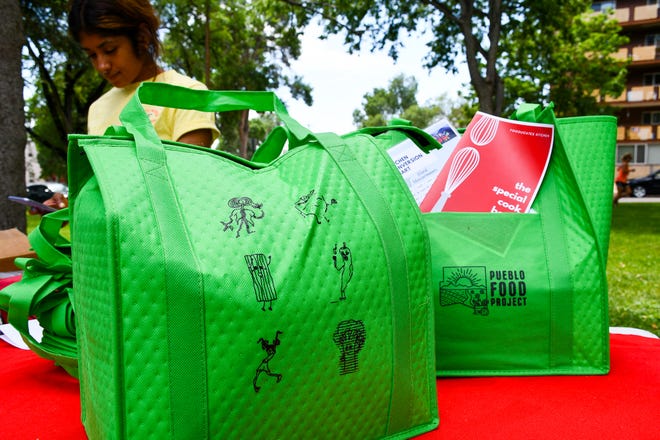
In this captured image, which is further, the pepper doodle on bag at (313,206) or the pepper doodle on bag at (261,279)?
the pepper doodle on bag at (313,206)

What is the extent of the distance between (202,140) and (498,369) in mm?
1022

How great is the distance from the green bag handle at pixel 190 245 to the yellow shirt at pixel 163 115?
0.37m

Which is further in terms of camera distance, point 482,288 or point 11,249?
point 11,249

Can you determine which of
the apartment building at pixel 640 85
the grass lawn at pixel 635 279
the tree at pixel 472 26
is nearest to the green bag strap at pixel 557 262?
the grass lawn at pixel 635 279

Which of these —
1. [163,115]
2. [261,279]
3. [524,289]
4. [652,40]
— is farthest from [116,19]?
[652,40]

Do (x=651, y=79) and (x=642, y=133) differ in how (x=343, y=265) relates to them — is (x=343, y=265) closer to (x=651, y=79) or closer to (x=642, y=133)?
(x=642, y=133)

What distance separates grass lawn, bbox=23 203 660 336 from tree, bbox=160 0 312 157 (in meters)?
6.96

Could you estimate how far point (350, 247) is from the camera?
91 cm

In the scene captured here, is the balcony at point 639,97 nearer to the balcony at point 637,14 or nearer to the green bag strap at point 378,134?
the balcony at point 637,14

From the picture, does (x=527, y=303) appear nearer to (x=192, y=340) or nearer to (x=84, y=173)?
(x=192, y=340)

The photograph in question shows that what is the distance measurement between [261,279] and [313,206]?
176 mm

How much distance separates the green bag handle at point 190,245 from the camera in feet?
2.45

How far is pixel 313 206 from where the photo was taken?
0.91 m

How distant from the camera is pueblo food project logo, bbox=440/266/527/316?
117 cm
